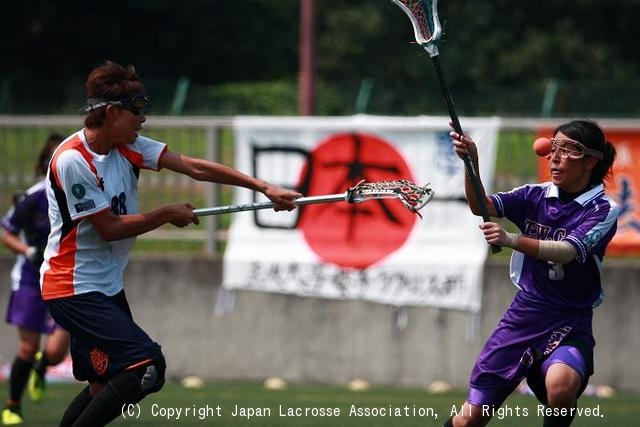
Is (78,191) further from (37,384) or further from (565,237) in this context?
(37,384)

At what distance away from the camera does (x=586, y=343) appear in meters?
6.54

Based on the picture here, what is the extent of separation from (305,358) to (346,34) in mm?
23657

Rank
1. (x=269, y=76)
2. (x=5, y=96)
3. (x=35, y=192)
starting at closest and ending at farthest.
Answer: (x=35, y=192), (x=5, y=96), (x=269, y=76)

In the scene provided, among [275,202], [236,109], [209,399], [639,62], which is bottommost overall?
[209,399]

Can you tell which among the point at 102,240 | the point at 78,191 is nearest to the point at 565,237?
the point at 102,240

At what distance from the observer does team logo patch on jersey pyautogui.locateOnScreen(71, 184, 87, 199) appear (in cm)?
634

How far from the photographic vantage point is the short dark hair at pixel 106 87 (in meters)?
6.45

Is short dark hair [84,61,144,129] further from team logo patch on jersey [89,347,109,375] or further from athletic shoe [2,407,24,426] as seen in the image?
athletic shoe [2,407,24,426]

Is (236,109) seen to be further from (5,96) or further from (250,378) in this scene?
(250,378)

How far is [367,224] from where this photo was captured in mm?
11555

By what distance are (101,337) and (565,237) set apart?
7.59 ft

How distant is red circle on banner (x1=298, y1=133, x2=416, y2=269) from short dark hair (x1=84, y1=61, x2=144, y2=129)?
5.12 meters

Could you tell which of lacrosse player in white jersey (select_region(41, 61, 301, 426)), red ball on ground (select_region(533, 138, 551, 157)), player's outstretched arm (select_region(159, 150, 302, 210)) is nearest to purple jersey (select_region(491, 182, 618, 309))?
red ball on ground (select_region(533, 138, 551, 157))

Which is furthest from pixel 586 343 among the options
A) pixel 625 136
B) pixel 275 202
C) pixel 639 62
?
pixel 639 62
